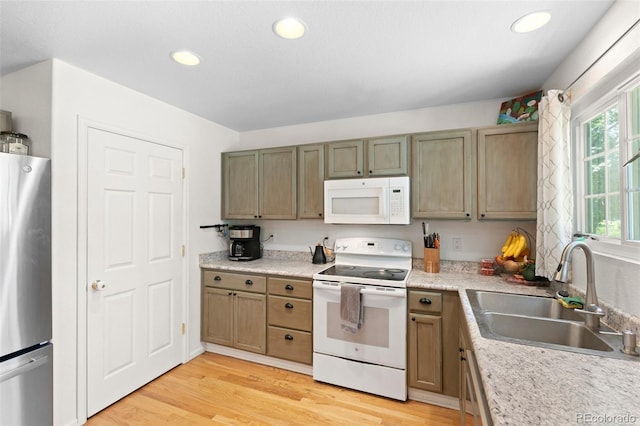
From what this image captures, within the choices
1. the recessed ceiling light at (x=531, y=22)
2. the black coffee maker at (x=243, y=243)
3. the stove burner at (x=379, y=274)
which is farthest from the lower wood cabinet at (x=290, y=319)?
the recessed ceiling light at (x=531, y=22)

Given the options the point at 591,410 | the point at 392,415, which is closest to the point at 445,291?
the point at 392,415

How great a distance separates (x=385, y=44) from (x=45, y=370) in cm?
282

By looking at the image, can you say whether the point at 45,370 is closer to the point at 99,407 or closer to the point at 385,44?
the point at 99,407

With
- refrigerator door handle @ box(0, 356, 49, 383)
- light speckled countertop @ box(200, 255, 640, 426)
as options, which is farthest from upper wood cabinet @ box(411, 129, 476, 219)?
refrigerator door handle @ box(0, 356, 49, 383)

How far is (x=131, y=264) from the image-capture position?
2291 millimetres

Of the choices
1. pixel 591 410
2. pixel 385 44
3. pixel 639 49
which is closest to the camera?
pixel 591 410

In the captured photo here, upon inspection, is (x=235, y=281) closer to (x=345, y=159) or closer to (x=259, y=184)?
(x=259, y=184)

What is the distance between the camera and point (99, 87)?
6.81 feet

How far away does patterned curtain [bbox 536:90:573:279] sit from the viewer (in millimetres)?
1814

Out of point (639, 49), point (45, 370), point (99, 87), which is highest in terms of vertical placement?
point (99, 87)

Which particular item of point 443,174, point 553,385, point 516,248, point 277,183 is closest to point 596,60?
point 443,174

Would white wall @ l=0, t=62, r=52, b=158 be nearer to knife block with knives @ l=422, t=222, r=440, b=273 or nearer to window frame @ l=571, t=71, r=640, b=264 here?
knife block with knives @ l=422, t=222, r=440, b=273

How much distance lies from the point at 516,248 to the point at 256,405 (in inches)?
92.6
